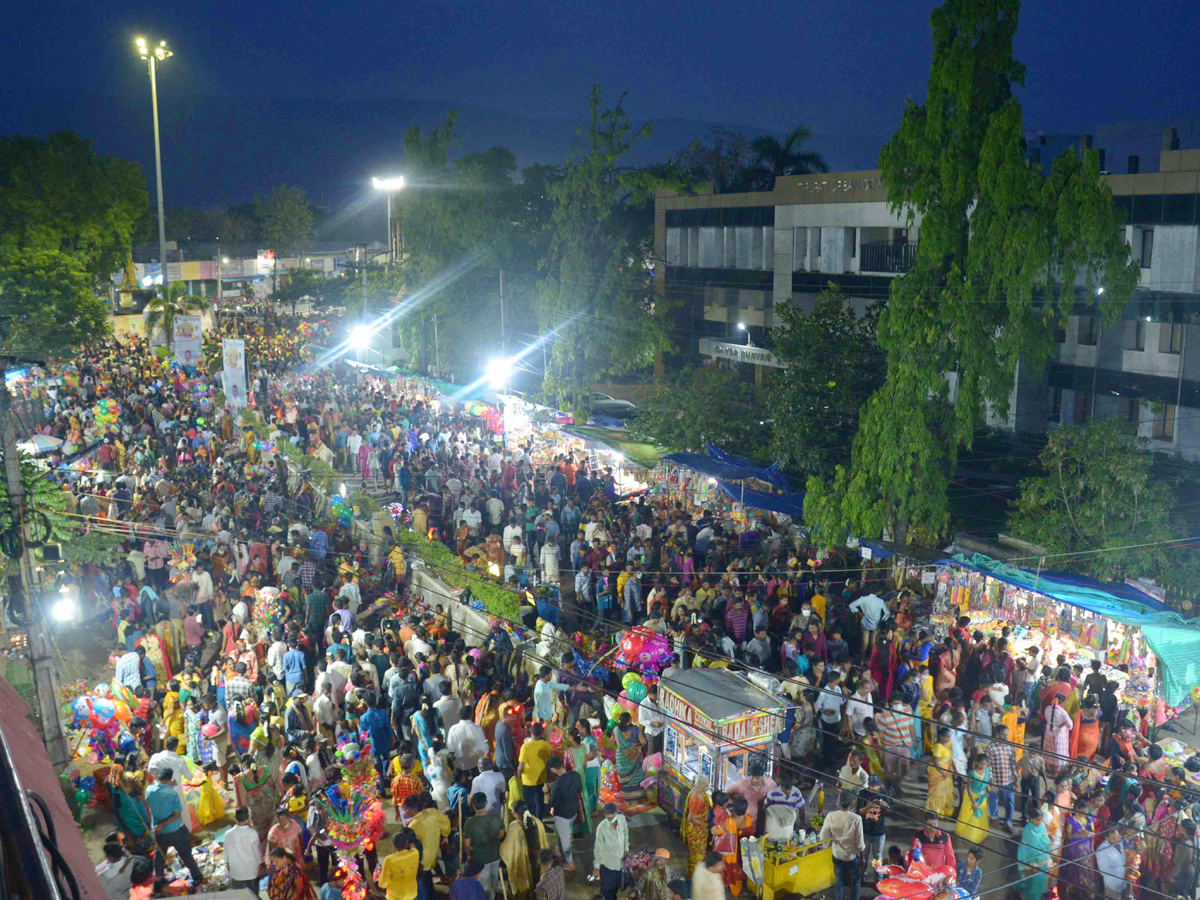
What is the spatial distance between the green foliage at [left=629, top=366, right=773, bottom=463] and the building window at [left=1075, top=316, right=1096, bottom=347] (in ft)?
25.6

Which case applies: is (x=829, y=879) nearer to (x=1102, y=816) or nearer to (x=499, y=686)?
(x=1102, y=816)

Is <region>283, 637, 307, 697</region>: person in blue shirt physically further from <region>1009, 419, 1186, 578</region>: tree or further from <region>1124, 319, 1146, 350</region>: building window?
<region>1124, 319, 1146, 350</region>: building window

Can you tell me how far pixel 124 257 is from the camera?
4909 centimetres

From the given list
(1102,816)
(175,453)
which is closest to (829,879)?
(1102,816)

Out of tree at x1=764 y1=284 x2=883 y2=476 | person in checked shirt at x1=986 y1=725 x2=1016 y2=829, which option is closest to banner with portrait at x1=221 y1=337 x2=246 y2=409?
tree at x1=764 y1=284 x2=883 y2=476

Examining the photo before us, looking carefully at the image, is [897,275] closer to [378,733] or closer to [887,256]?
[887,256]

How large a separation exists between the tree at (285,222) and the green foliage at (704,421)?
7595 centimetres

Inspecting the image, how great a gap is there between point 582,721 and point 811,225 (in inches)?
901

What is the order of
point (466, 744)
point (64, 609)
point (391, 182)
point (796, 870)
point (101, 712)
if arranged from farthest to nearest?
point (391, 182), point (64, 609), point (101, 712), point (466, 744), point (796, 870)

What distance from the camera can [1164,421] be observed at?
21719 millimetres

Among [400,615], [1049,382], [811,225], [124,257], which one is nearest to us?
[400,615]

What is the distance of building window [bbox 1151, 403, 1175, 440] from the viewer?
21.6 metres

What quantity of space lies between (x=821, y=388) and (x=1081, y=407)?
885 centimetres

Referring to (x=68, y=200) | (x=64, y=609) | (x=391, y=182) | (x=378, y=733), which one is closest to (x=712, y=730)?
(x=378, y=733)
